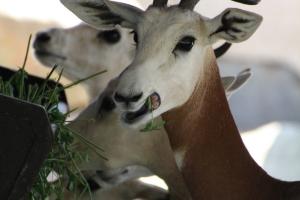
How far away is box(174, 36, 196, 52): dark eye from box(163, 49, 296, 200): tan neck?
0.16 ft

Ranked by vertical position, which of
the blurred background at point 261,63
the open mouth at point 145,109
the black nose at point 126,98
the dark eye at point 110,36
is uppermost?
the black nose at point 126,98

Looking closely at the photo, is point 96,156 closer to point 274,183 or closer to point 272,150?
point 274,183

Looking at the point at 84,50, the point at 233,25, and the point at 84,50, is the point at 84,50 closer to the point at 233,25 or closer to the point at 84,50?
the point at 84,50

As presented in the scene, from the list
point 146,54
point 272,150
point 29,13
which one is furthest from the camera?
point 29,13

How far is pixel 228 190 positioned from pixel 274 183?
0.22 ft

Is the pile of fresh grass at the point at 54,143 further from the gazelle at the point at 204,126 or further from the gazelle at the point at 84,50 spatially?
the gazelle at the point at 84,50

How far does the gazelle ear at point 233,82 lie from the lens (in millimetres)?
1262

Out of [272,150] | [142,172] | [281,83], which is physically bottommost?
[281,83]

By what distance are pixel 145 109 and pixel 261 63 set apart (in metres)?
2.36

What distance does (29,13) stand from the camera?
2268 mm

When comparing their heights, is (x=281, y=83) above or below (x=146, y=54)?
below

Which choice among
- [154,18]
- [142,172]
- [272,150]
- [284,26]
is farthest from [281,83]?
[154,18]

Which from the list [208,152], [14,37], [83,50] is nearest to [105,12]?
[208,152]

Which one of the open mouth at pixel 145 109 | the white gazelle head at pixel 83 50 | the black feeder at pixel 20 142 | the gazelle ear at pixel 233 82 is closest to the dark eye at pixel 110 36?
the white gazelle head at pixel 83 50
